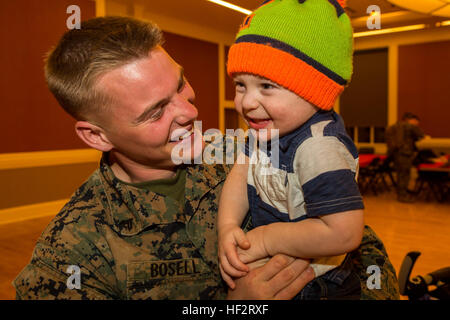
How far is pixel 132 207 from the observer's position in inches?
50.9

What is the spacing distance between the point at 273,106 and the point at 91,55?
64 centimetres

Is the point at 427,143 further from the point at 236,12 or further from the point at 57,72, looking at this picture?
the point at 57,72

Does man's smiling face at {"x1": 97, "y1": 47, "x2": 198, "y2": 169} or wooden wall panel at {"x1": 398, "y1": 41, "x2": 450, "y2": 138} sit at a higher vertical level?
wooden wall panel at {"x1": 398, "y1": 41, "x2": 450, "y2": 138}

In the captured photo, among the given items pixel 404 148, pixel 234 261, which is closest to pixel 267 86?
pixel 234 261

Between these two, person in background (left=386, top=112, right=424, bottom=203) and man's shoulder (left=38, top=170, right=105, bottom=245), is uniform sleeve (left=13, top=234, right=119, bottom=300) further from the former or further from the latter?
person in background (left=386, top=112, right=424, bottom=203)

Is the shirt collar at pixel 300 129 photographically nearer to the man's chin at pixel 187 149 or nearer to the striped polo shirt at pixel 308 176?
the striped polo shirt at pixel 308 176

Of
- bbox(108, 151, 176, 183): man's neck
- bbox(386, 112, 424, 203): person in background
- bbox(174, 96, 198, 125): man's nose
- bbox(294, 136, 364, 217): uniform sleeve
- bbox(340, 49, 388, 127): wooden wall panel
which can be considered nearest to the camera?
bbox(294, 136, 364, 217): uniform sleeve

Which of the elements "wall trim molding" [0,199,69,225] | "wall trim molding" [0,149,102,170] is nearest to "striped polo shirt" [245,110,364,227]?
"wall trim molding" [0,149,102,170]

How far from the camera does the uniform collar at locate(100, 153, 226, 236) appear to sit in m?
1.25

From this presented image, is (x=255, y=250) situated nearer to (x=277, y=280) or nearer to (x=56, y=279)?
(x=277, y=280)

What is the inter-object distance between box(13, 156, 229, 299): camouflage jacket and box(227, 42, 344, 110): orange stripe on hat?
0.53 meters
